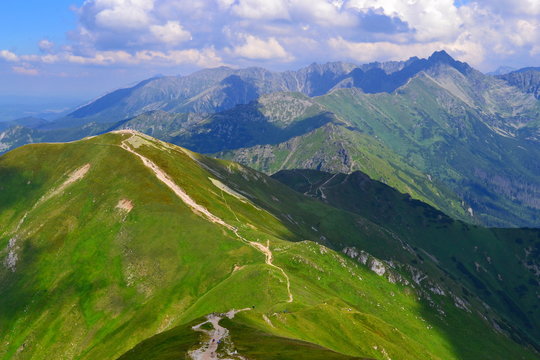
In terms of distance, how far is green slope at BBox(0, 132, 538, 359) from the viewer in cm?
11294

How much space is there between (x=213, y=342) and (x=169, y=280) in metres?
57.9

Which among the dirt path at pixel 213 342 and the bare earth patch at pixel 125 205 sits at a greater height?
the bare earth patch at pixel 125 205

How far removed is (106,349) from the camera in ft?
373

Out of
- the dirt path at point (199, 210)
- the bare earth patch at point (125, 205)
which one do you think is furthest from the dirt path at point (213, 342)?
the bare earth patch at point (125, 205)

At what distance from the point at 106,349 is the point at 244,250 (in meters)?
51.2

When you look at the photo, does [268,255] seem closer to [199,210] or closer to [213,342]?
[199,210]

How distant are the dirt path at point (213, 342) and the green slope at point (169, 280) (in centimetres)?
211

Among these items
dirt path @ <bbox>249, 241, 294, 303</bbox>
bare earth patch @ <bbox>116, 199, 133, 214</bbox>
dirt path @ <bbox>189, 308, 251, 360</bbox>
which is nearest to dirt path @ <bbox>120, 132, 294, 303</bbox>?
dirt path @ <bbox>249, 241, 294, 303</bbox>

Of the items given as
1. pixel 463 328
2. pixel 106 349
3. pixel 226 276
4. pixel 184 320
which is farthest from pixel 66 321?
pixel 463 328

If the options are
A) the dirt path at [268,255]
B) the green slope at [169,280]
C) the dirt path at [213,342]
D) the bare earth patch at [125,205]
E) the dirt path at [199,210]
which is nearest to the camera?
the dirt path at [213,342]

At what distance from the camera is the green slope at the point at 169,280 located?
113m

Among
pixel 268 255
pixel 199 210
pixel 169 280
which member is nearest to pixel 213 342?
pixel 169 280

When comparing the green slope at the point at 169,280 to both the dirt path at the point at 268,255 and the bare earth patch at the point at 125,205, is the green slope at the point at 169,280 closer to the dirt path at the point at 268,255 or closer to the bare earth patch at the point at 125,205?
the dirt path at the point at 268,255

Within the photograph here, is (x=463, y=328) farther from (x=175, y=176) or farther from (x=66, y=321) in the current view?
(x=66, y=321)
